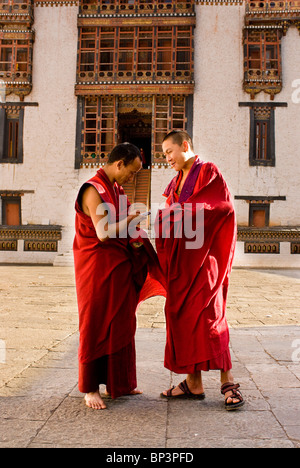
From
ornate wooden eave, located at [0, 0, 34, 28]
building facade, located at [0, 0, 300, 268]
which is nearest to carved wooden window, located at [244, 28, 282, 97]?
building facade, located at [0, 0, 300, 268]

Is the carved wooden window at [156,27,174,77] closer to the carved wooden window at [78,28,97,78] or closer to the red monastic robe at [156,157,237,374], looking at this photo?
the carved wooden window at [78,28,97,78]

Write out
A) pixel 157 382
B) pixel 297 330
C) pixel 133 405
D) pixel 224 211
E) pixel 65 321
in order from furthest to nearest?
pixel 65 321 → pixel 297 330 → pixel 157 382 → pixel 224 211 → pixel 133 405

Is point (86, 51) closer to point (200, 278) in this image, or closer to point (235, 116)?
point (235, 116)

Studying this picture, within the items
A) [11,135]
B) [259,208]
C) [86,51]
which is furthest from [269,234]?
[11,135]

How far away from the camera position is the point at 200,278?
2514mm

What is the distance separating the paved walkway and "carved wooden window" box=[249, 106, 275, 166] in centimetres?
1204

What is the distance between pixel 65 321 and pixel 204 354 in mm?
3110

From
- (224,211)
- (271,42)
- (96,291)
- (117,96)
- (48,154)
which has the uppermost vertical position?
(271,42)

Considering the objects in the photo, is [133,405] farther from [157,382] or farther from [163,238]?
[163,238]

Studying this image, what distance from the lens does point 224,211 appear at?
2.60m

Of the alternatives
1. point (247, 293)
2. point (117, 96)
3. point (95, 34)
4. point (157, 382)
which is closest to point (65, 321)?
point (157, 382)

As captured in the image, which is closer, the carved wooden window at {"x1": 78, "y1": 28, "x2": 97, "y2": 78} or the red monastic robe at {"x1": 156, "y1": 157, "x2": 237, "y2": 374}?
the red monastic robe at {"x1": 156, "y1": 157, "x2": 237, "y2": 374}

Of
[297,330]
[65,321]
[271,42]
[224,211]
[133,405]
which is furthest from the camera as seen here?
[271,42]

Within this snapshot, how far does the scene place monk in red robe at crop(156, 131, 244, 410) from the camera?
247 cm
